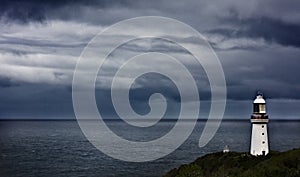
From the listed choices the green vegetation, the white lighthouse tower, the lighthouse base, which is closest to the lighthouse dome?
the white lighthouse tower

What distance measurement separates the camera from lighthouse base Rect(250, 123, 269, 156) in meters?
48.5

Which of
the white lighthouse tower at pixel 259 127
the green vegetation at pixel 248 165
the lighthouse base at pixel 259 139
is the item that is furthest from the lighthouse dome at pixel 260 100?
the green vegetation at pixel 248 165

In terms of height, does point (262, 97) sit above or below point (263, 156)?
above

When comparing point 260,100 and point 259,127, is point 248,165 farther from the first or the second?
point 260,100

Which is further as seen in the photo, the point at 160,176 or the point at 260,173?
the point at 160,176

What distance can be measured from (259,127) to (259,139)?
54.3 inches

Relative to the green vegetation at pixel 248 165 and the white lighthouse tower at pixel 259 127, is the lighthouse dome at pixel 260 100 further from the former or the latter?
the green vegetation at pixel 248 165

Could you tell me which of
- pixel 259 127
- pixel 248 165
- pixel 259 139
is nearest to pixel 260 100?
pixel 259 127

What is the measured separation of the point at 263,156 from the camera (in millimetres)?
48219

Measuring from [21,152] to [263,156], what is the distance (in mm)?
76360

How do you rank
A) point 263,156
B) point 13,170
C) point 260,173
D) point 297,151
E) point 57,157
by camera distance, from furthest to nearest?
point 57,157
point 13,170
point 263,156
point 297,151
point 260,173

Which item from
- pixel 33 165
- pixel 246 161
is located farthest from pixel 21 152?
pixel 246 161

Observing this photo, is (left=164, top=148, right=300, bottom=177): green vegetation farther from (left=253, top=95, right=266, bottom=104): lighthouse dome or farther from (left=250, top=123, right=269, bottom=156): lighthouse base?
(left=253, top=95, right=266, bottom=104): lighthouse dome

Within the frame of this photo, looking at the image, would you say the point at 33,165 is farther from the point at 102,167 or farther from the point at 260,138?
the point at 260,138
